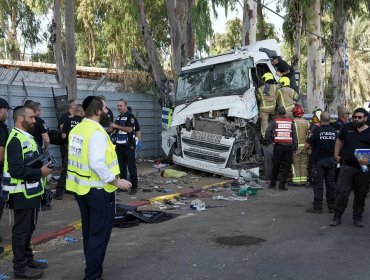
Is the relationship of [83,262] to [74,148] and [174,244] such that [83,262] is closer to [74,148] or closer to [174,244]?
[174,244]

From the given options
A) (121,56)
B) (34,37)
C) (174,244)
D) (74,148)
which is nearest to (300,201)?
(174,244)

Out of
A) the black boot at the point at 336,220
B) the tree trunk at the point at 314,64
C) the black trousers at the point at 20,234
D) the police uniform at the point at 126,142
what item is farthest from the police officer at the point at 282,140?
the tree trunk at the point at 314,64

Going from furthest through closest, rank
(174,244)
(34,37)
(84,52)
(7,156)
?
(84,52) → (34,37) → (174,244) → (7,156)

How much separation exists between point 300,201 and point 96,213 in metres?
5.85

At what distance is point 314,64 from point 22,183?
55.2ft

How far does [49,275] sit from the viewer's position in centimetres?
524

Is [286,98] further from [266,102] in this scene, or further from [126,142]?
[126,142]

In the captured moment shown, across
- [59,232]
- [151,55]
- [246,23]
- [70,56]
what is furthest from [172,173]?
[246,23]

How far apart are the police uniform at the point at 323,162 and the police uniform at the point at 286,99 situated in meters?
3.60

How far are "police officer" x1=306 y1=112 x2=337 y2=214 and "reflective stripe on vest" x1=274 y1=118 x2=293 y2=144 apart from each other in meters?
2.18

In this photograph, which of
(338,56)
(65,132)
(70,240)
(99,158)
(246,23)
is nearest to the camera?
(99,158)

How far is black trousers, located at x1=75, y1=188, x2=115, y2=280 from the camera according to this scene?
462 centimetres

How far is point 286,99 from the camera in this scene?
476 inches

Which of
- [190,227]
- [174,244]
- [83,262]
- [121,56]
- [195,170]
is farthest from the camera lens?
[121,56]
